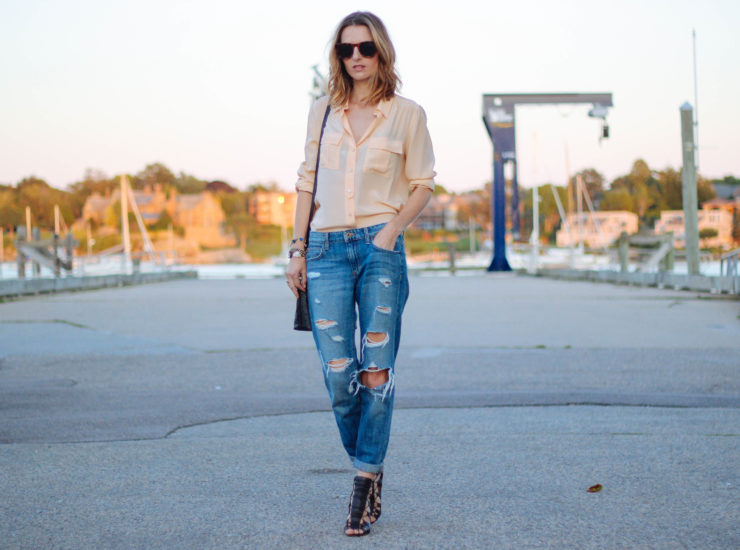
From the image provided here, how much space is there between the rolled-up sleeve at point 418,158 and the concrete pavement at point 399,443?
1.23 meters

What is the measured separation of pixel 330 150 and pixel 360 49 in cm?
39

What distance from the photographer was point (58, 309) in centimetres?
1557

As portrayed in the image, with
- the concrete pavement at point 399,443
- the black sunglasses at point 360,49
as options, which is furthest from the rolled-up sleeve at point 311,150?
the concrete pavement at point 399,443

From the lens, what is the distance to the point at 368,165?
124 inches

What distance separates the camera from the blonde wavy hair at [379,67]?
3250 mm

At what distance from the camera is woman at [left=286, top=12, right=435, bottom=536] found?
3.09 metres

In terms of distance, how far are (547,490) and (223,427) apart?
235cm

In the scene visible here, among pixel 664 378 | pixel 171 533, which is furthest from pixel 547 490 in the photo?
pixel 664 378

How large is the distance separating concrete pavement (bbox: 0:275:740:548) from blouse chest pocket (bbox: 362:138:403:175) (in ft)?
4.17

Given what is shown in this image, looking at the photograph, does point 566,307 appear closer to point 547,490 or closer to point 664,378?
point 664,378

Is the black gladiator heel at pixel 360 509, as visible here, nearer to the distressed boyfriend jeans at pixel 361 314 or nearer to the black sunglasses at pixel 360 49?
the distressed boyfriend jeans at pixel 361 314

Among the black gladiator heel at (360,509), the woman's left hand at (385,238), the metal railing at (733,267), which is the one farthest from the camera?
the metal railing at (733,267)

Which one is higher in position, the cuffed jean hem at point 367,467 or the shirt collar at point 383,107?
the shirt collar at point 383,107

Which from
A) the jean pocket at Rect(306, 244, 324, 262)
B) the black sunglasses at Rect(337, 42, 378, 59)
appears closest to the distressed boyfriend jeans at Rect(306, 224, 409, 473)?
the jean pocket at Rect(306, 244, 324, 262)
